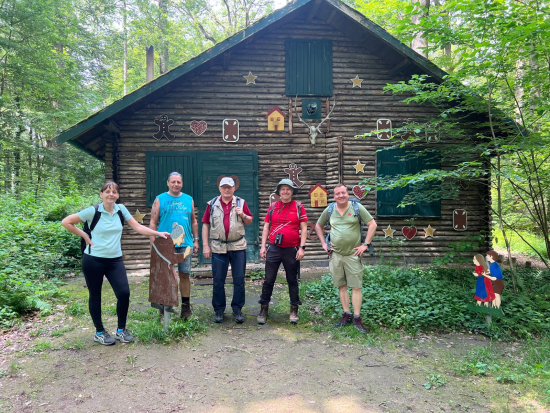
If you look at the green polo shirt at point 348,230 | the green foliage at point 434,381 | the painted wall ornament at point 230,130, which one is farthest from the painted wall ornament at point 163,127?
the green foliage at point 434,381

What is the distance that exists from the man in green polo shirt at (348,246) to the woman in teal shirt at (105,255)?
2.34 m

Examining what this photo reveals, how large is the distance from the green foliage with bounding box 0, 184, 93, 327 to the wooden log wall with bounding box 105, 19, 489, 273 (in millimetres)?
1435

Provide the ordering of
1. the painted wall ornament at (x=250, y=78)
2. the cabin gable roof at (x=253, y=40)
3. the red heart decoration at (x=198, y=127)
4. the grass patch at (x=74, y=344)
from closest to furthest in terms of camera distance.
Result: the grass patch at (x=74, y=344)
the cabin gable roof at (x=253, y=40)
the red heart decoration at (x=198, y=127)
the painted wall ornament at (x=250, y=78)

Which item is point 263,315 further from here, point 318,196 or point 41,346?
point 318,196

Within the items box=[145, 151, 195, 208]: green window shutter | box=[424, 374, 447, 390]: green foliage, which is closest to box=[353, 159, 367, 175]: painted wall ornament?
box=[145, 151, 195, 208]: green window shutter

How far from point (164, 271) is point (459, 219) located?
24.6 ft

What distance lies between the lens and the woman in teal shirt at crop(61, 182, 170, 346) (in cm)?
349

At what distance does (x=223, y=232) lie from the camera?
425 cm

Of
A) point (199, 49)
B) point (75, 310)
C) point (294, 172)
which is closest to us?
point (75, 310)

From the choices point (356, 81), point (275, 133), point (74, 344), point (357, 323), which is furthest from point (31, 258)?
point (356, 81)

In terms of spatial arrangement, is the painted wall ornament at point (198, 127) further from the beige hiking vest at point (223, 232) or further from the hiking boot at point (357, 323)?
the hiking boot at point (357, 323)

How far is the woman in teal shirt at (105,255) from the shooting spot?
349cm

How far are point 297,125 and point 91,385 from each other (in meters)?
6.66

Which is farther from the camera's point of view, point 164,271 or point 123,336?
point 164,271
